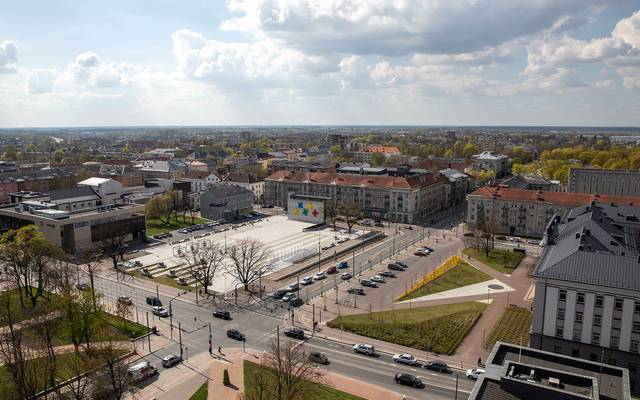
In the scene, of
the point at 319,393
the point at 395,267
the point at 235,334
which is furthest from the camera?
the point at 395,267

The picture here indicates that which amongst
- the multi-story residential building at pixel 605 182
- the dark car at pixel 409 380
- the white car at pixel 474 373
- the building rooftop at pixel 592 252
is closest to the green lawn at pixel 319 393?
the dark car at pixel 409 380

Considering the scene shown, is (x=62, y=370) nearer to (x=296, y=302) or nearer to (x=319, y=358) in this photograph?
(x=319, y=358)

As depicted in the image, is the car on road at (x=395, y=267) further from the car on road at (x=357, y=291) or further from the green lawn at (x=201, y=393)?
the green lawn at (x=201, y=393)

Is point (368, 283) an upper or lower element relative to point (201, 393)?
upper

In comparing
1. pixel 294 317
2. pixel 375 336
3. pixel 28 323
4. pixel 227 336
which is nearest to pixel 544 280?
pixel 375 336

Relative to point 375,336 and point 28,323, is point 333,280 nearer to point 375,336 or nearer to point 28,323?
point 375,336

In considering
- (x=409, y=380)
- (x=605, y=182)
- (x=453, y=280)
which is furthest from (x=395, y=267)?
(x=605, y=182)

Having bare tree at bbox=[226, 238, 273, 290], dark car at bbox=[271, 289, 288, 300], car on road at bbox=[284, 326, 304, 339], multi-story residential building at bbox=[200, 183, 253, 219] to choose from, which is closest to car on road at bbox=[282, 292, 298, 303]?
dark car at bbox=[271, 289, 288, 300]
